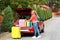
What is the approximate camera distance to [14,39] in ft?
47.8

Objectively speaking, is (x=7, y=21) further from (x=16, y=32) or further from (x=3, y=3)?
(x=3, y=3)

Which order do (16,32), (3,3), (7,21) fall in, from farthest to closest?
(3,3)
(7,21)
(16,32)

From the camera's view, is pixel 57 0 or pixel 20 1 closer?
pixel 20 1

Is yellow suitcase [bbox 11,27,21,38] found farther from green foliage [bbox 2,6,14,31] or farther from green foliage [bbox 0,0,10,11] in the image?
green foliage [bbox 0,0,10,11]

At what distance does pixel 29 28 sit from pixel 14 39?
1458 mm

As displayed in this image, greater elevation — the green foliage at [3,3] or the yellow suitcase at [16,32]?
the green foliage at [3,3]

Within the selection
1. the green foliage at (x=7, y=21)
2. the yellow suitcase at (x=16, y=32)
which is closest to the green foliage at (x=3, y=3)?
the green foliage at (x=7, y=21)

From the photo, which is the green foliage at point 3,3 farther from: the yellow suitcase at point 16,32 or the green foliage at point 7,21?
the yellow suitcase at point 16,32

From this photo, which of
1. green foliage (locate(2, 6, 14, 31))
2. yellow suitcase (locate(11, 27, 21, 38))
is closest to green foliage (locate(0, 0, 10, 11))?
green foliage (locate(2, 6, 14, 31))

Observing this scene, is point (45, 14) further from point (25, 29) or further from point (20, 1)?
point (25, 29)

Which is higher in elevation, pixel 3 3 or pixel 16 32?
pixel 3 3

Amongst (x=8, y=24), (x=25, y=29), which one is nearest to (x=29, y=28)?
(x=25, y=29)

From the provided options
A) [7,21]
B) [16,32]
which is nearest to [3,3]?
[7,21]

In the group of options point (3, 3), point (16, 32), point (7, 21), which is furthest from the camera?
point (3, 3)
